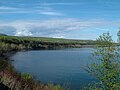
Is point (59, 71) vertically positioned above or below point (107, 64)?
below

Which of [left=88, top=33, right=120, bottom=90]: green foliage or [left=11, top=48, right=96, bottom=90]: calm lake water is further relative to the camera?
[left=11, top=48, right=96, bottom=90]: calm lake water

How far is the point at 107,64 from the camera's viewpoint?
1577 cm

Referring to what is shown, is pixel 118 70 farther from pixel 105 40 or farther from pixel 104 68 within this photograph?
pixel 105 40

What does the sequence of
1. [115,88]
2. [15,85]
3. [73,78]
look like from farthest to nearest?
[73,78] < [15,85] < [115,88]

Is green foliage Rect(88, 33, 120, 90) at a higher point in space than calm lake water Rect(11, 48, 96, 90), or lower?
higher

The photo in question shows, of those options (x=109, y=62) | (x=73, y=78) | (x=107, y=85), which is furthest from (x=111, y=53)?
(x=73, y=78)

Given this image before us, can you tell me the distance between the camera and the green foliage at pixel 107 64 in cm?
1548

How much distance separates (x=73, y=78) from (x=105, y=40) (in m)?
28.9

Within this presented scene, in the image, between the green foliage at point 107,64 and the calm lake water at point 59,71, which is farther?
the calm lake water at point 59,71

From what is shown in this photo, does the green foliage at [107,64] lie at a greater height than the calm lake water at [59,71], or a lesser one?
greater

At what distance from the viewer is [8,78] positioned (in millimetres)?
20656

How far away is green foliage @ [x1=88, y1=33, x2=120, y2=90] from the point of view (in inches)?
609

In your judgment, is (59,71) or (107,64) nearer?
(107,64)

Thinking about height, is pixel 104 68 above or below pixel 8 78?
above
